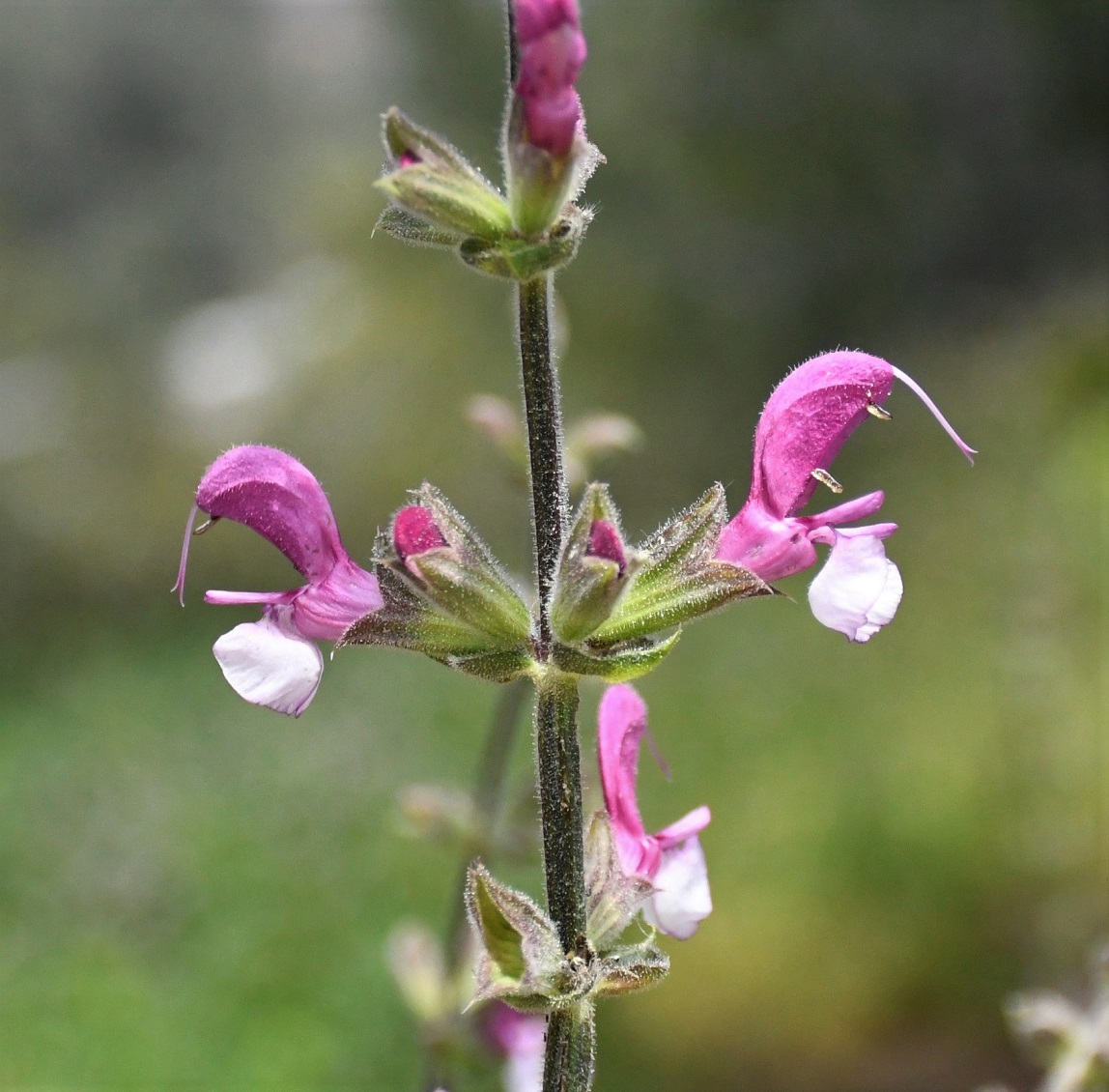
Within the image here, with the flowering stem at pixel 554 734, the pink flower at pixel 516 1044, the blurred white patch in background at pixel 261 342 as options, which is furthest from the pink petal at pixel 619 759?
the blurred white patch in background at pixel 261 342

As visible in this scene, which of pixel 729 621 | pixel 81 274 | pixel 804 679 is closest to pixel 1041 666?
pixel 804 679

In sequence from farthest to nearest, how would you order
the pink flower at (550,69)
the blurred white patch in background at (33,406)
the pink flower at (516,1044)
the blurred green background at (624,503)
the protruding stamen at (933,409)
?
1. the blurred white patch in background at (33,406)
2. the blurred green background at (624,503)
3. the pink flower at (516,1044)
4. the protruding stamen at (933,409)
5. the pink flower at (550,69)

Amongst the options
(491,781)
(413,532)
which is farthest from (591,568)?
(491,781)

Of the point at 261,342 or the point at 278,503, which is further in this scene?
the point at 261,342

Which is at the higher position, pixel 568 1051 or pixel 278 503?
pixel 278 503

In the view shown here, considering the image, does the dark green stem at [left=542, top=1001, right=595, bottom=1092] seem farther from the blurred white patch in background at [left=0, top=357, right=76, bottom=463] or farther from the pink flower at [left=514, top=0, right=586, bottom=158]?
the blurred white patch in background at [left=0, top=357, right=76, bottom=463]

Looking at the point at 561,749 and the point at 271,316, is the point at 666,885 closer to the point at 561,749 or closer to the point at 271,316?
the point at 561,749

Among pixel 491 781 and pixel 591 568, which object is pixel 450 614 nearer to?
pixel 591 568

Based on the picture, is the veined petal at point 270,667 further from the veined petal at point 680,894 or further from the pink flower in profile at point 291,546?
the veined petal at point 680,894
